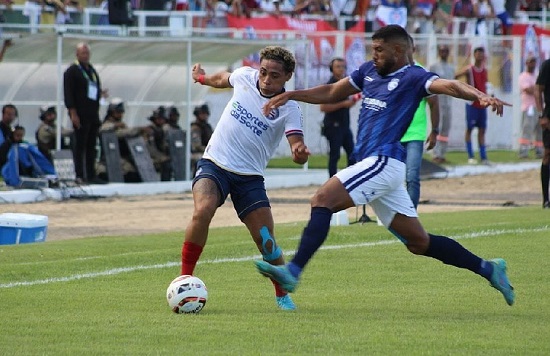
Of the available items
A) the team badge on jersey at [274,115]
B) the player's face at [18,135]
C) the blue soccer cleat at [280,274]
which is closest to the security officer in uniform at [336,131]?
the player's face at [18,135]

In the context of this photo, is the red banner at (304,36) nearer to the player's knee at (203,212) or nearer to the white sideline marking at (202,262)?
the white sideline marking at (202,262)

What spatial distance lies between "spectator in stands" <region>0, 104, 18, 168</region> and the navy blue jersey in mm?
12568

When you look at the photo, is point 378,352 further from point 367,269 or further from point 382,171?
point 367,269

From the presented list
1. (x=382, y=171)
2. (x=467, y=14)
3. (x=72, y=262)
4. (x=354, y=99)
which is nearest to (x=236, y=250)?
(x=72, y=262)

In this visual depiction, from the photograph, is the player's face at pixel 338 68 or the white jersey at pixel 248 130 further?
the player's face at pixel 338 68

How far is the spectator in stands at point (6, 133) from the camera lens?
2053cm

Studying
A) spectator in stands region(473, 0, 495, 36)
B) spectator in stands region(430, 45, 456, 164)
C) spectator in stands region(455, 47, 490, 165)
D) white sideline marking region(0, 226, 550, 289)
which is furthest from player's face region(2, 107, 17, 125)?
spectator in stands region(473, 0, 495, 36)

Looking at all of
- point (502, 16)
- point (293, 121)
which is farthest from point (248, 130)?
point (502, 16)

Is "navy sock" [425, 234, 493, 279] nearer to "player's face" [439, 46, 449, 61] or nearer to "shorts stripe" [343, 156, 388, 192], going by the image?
"shorts stripe" [343, 156, 388, 192]

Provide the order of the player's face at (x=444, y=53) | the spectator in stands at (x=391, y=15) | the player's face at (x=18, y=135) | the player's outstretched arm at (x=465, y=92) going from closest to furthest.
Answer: the player's outstretched arm at (x=465, y=92), the player's face at (x=18, y=135), the player's face at (x=444, y=53), the spectator in stands at (x=391, y=15)

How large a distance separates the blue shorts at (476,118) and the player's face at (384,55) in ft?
65.8

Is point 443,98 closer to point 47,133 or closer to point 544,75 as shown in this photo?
point 47,133

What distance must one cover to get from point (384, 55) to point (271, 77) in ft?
2.64

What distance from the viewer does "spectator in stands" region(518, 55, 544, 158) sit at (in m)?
30.1
